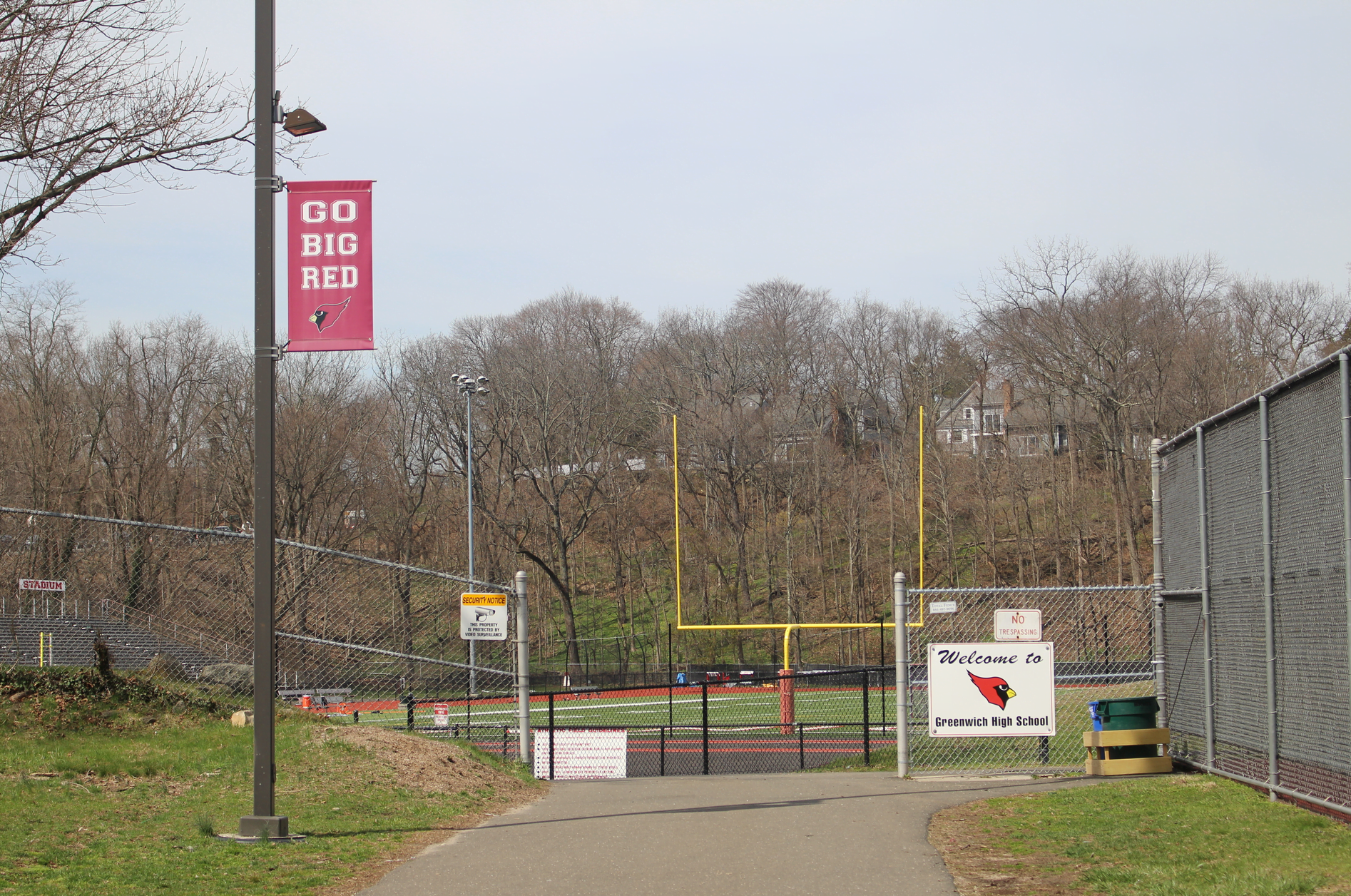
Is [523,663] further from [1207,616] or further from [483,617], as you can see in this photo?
[1207,616]

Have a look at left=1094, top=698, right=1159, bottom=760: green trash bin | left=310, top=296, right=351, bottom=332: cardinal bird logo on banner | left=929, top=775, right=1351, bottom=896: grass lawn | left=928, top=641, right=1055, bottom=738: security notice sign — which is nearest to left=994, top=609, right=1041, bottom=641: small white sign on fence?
left=928, top=641, right=1055, bottom=738: security notice sign

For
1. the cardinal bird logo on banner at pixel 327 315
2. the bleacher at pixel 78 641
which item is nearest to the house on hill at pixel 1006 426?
the bleacher at pixel 78 641

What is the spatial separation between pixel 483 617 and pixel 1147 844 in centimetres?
749

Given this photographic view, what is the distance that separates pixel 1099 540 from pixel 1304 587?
4163 centimetres

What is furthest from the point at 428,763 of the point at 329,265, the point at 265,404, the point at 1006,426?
the point at 1006,426

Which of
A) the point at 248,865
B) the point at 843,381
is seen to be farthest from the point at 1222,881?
the point at 843,381

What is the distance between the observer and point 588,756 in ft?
45.0

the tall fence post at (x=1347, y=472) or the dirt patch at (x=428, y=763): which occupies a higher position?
the tall fence post at (x=1347, y=472)

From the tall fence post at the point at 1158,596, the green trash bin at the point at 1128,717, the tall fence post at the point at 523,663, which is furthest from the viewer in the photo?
the tall fence post at the point at 523,663

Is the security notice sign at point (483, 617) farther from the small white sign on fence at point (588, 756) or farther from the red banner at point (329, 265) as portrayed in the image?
the red banner at point (329, 265)

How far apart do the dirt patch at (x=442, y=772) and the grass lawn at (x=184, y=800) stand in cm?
5

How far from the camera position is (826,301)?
218ft

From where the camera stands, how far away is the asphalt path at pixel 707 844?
23.0ft

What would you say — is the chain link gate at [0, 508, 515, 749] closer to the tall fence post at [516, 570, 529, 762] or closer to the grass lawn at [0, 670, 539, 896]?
the tall fence post at [516, 570, 529, 762]
